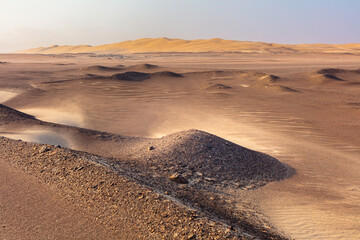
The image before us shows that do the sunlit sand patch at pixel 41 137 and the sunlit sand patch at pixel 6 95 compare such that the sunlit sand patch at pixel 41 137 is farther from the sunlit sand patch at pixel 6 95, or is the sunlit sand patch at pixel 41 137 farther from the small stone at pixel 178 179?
the sunlit sand patch at pixel 6 95

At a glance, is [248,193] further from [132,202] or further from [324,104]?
[324,104]

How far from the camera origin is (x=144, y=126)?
1076cm

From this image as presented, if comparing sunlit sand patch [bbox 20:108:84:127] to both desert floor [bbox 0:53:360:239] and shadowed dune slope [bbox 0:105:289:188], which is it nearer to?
desert floor [bbox 0:53:360:239]

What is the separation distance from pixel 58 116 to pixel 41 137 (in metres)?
4.98

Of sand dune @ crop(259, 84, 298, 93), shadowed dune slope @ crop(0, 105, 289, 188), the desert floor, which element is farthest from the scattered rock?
sand dune @ crop(259, 84, 298, 93)

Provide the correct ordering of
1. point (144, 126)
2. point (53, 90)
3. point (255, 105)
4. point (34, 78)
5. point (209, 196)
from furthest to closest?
1. point (34, 78)
2. point (53, 90)
3. point (255, 105)
4. point (144, 126)
5. point (209, 196)

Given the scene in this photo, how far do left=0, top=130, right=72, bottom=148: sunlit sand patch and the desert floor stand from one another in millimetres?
21

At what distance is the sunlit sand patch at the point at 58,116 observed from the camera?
11292 mm

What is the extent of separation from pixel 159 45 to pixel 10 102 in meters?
70.9

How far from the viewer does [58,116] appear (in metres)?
12.1

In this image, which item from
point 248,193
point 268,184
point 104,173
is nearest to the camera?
point 104,173

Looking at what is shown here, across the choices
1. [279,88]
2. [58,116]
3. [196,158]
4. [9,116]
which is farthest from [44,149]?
[279,88]

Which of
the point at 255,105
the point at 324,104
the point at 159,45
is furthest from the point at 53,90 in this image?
the point at 159,45

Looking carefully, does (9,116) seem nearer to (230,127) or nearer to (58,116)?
(58,116)
